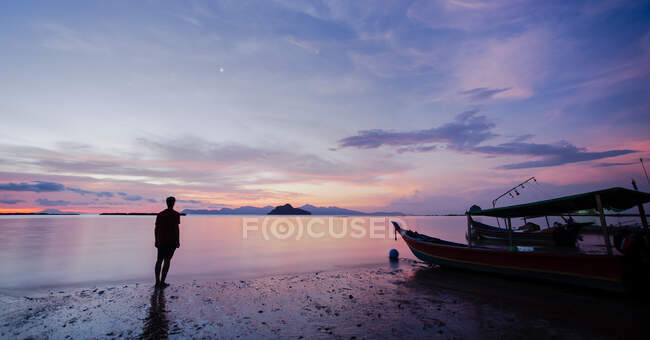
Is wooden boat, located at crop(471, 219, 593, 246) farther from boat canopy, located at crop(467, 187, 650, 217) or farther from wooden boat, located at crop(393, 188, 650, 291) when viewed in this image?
wooden boat, located at crop(393, 188, 650, 291)

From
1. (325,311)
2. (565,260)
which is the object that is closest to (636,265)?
(565,260)

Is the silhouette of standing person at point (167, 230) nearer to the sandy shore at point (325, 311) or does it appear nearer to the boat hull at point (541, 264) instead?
the sandy shore at point (325, 311)

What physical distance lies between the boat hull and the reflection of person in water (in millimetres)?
11737

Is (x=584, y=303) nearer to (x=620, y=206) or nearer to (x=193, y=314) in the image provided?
(x=620, y=206)

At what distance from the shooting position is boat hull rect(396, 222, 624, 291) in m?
8.86

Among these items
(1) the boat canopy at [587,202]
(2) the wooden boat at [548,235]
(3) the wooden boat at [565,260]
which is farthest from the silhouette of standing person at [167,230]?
(2) the wooden boat at [548,235]

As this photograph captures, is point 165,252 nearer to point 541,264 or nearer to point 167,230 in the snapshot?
point 167,230

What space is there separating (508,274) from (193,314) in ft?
37.7

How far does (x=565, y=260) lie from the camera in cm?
976

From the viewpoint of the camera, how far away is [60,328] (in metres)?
6.25

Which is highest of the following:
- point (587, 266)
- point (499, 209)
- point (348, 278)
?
point (499, 209)

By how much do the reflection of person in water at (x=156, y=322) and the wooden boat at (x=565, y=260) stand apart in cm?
1173

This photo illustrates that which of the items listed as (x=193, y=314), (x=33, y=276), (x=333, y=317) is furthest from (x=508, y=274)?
(x=33, y=276)

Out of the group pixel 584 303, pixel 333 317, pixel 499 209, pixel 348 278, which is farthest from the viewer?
pixel 499 209
